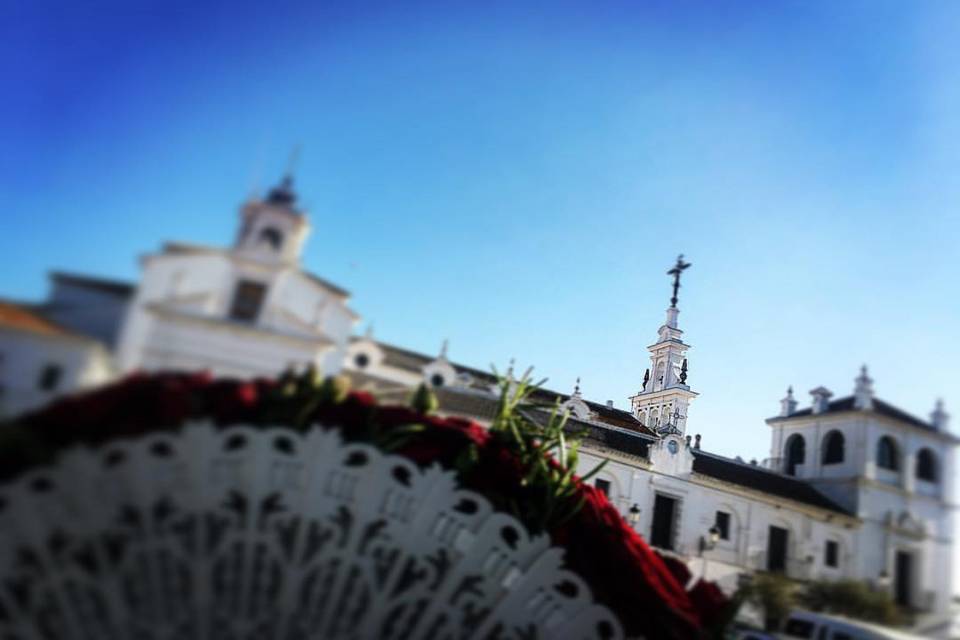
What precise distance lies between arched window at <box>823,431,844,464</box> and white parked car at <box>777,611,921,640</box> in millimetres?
681

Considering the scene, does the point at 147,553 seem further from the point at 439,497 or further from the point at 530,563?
the point at 530,563

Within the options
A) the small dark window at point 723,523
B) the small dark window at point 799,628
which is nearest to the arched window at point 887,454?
the small dark window at point 799,628

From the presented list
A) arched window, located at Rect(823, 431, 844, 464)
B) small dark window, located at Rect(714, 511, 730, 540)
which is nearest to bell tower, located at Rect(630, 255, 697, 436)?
small dark window, located at Rect(714, 511, 730, 540)

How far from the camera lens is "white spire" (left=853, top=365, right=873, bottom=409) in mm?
2436

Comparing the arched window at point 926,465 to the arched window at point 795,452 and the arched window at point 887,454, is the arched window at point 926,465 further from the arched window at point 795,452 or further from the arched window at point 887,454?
the arched window at point 795,452

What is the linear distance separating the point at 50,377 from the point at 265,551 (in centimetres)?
73

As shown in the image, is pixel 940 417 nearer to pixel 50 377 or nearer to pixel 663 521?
pixel 50 377

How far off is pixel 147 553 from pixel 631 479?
659 cm

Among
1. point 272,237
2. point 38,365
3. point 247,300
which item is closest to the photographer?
point 38,365

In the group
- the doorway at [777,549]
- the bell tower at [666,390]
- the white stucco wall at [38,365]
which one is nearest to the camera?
the white stucco wall at [38,365]

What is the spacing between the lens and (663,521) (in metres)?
5.54

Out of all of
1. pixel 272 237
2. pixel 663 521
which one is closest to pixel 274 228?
pixel 272 237

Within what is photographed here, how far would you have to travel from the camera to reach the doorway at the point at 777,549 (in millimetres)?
2754

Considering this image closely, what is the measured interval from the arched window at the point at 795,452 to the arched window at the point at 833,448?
0.53 ft
